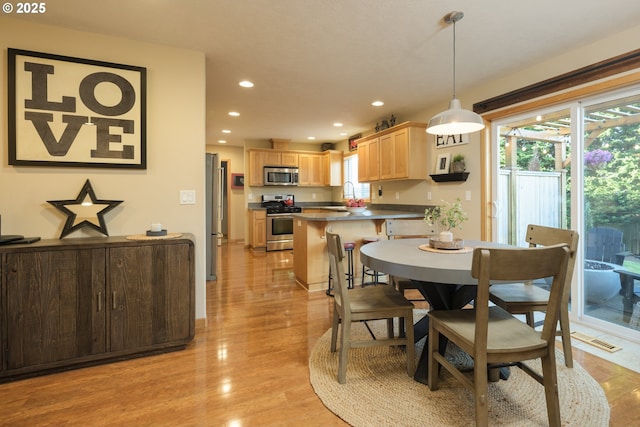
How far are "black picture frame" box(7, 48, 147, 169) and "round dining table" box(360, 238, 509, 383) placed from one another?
6.66ft

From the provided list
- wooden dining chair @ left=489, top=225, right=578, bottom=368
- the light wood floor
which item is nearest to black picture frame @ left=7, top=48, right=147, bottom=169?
the light wood floor

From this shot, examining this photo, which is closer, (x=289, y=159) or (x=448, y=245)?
(x=448, y=245)

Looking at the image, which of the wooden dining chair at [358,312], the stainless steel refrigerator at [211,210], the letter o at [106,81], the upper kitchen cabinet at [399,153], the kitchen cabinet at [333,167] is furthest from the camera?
the kitchen cabinet at [333,167]

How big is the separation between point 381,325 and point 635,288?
2.07 m

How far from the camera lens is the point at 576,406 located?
1.62 m

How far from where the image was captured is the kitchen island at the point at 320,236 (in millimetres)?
3718

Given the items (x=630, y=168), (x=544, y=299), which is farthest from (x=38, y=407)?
(x=630, y=168)

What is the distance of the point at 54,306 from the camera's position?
1962 millimetres

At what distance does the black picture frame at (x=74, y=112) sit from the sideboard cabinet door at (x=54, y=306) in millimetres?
776

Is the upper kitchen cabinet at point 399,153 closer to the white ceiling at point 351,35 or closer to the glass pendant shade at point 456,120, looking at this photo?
the white ceiling at point 351,35

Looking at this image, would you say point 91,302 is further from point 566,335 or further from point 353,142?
point 353,142

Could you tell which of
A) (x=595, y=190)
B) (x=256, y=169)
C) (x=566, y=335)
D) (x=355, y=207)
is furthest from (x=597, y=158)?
(x=256, y=169)

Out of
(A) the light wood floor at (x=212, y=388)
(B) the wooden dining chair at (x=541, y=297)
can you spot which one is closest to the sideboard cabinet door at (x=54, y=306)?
(A) the light wood floor at (x=212, y=388)

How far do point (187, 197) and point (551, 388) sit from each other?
8.79 feet
